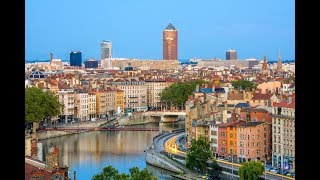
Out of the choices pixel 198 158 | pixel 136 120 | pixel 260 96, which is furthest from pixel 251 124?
pixel 136 120

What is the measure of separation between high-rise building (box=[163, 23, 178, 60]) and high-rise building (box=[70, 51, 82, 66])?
140 inches

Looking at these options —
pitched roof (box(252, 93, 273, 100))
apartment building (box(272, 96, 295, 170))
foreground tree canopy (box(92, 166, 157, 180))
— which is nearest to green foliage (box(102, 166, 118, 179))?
foreground tree canopy (box(92, 166, 157, 180))

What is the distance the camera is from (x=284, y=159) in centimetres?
586

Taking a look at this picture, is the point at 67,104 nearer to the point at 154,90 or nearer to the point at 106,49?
the point at 154,90

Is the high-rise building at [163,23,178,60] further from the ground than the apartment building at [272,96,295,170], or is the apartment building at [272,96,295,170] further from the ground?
the high-rise building at [163,23,178,60]

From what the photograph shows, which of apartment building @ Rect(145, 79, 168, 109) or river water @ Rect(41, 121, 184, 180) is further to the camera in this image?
apartment building @ Rect(145, 79, 168, 109)

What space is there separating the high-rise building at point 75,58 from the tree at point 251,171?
23152 mm

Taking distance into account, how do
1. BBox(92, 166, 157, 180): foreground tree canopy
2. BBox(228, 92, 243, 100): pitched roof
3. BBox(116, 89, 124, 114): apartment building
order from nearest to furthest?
BBox(92, 166, 157, 180): foreground tree canopy → BBox(228, 92, 243, 100): pitched roof → BBox(116, 89, 124, 114): apartment building

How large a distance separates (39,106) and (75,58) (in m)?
18.5

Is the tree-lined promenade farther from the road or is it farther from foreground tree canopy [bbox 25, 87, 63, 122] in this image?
the road

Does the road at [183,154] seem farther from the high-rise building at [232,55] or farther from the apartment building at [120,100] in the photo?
the high-rise building at [232,55]

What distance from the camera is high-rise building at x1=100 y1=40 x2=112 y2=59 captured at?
98.1 ft

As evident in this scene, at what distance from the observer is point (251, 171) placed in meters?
5.31
